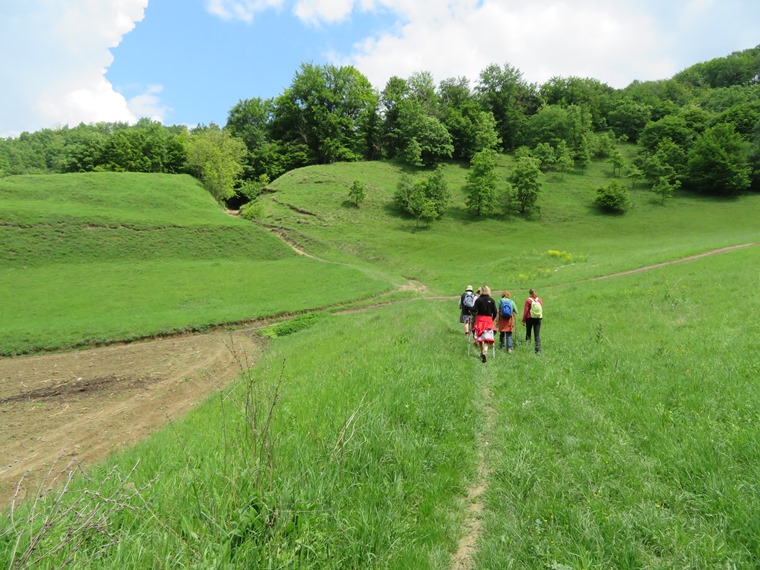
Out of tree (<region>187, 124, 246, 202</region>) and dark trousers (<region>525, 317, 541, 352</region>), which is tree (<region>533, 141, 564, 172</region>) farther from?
dark trousers (<region>525, 317, 541, 352</region>)

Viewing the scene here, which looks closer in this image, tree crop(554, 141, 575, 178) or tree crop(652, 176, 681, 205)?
tree crop(652, 176, 681, 205)

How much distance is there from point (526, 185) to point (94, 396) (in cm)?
6402

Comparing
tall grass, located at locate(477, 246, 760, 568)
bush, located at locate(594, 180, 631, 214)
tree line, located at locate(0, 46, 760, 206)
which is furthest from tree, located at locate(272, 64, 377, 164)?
tall grass, located at locate(477, 246, 760, 568)

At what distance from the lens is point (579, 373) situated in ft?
28.2

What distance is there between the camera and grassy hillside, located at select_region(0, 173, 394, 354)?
23031mm

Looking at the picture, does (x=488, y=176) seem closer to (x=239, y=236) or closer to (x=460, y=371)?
(x=239, y=236)

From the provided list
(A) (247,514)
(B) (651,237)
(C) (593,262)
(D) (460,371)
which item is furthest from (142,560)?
(B) (651,237)

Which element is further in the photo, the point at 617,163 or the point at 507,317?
the point at 617,163

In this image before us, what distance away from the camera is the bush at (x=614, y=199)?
203ft

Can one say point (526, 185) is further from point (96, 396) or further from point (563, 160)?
point (96, 396)

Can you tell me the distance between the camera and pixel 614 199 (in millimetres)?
61938

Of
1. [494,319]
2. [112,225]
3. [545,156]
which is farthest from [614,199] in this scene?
[112,225]

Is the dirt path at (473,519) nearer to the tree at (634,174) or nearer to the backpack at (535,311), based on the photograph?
the backpack at (535,311)

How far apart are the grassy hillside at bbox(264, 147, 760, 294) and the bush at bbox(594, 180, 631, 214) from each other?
170cm
